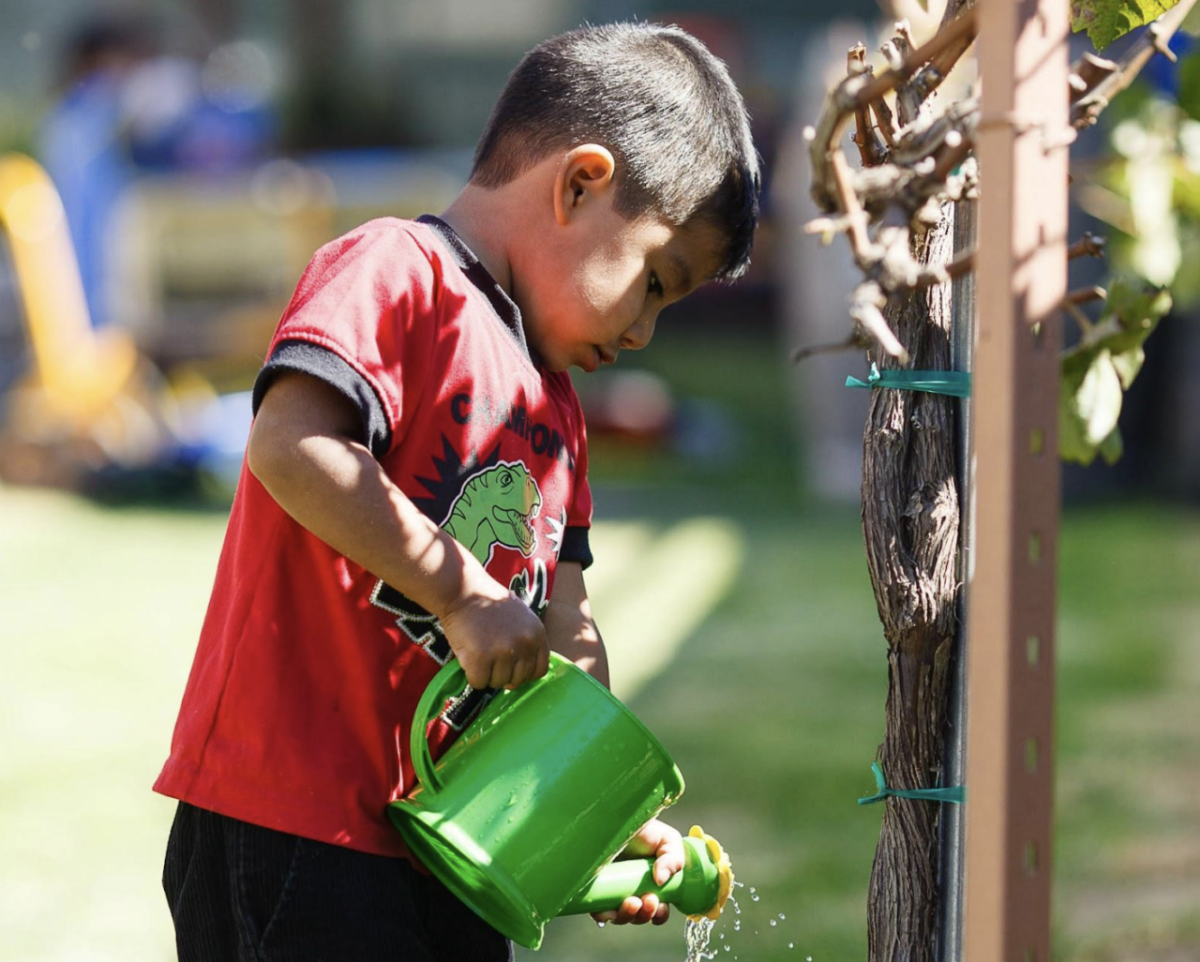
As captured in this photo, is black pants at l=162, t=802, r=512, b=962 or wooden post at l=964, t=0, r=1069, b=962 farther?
black pants at l=162, t=802, r=512, b=962

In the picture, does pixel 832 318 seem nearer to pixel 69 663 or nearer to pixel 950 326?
pixel 69 663

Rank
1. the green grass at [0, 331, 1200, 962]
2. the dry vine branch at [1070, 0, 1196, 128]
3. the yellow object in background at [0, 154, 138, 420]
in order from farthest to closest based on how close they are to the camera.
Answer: the yellow object in background at [0, 154, 138, 420] < the green grass at [0, 331, 1200, 962] < the dry vine branch at [1070, 0, 1196, 128]

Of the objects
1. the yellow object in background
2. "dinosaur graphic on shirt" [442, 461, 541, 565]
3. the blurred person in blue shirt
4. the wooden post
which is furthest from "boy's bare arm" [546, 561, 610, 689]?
the blurred person in blue shirt

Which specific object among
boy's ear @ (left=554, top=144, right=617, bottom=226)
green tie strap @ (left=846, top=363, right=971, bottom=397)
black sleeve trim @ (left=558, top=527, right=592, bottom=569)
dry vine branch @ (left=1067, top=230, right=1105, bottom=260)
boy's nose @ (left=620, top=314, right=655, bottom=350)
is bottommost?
black sleeve trim @ (left=558, top=527, right=592, bottom=569)

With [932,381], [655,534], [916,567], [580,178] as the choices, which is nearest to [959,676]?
[916,567]

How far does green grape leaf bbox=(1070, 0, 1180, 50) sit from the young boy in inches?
13.8

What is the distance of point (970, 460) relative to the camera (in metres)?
1.38

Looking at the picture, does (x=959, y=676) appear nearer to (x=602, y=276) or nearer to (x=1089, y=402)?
(x=1089, y=402)

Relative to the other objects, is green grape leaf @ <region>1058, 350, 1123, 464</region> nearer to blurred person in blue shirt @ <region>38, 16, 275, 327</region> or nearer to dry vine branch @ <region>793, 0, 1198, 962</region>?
dry vine branch @ <region>793, 0, 1198, 962</region>

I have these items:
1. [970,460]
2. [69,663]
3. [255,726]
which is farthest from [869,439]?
[69,663]

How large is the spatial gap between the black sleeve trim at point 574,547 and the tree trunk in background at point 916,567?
0.36m

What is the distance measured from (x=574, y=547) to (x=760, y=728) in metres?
2.23

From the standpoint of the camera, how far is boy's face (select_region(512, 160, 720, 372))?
157 centimetres

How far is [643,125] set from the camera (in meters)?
1.57
